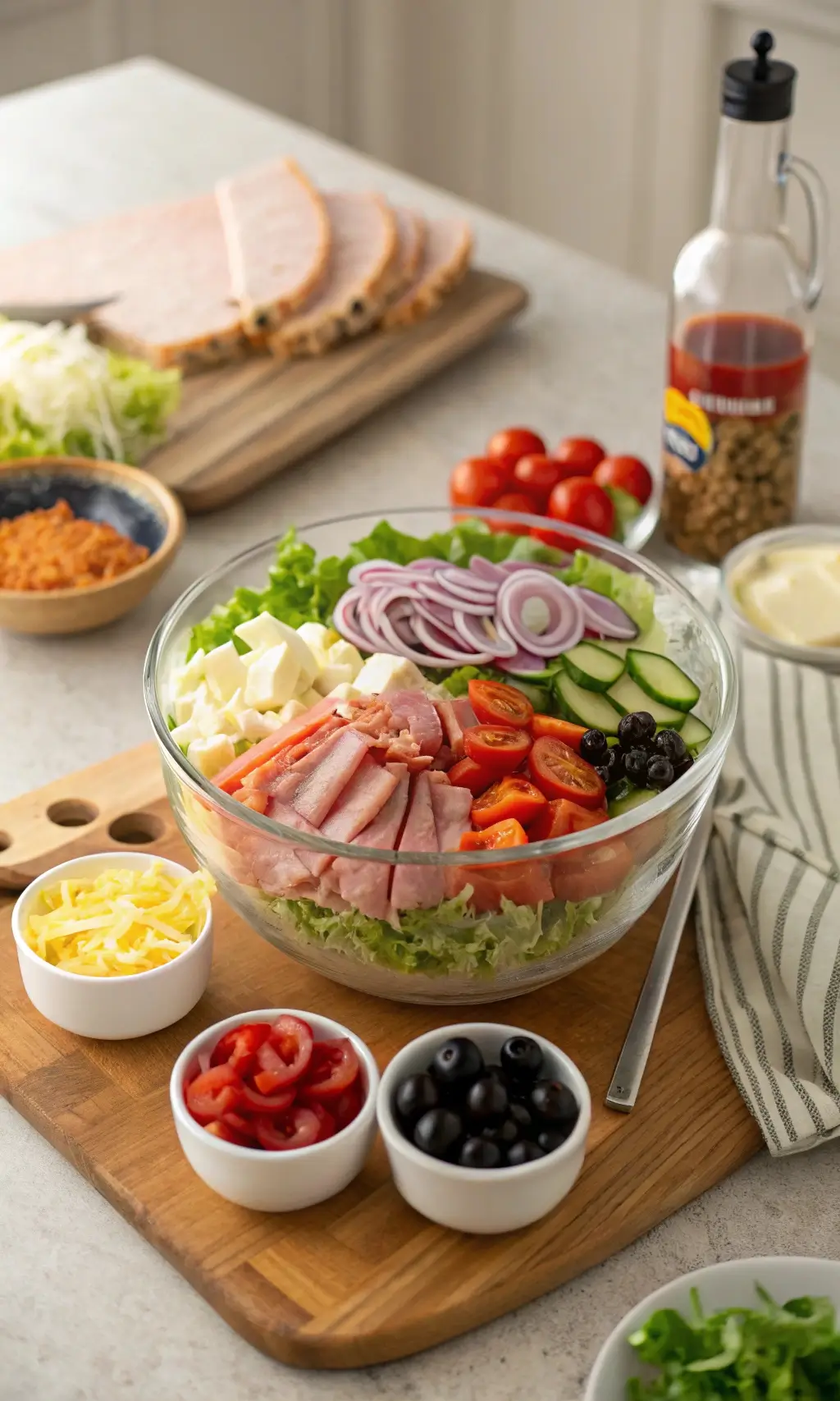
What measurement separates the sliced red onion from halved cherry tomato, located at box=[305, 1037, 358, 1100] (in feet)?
2.45

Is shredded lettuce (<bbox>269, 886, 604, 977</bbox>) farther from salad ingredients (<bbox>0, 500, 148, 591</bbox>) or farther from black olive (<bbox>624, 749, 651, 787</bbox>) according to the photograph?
salad ingredients (<bbox>0, 500, 148, 591</bbox>)

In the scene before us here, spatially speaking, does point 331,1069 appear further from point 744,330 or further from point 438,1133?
point 744,330

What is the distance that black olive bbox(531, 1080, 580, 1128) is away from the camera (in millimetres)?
1493

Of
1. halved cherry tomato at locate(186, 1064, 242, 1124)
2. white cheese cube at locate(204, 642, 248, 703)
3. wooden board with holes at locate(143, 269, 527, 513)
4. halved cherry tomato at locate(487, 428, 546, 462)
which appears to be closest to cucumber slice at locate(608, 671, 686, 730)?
white cheese cube at locate(204, 642, 248, 703)

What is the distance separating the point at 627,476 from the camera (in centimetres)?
264

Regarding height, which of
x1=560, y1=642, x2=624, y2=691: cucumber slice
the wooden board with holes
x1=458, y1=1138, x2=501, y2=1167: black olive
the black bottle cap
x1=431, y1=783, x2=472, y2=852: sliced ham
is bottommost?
the wooden board with holes

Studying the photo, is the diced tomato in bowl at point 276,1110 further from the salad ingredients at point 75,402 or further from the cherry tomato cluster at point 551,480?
the salad ingredients at point 75,402

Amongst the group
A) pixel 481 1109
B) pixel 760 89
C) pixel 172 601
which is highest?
pixel 760 89

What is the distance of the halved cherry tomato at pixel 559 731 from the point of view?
1.89m

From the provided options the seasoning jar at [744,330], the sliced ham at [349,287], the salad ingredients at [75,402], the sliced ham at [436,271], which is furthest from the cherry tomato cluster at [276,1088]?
the sliced ham at [436,271]

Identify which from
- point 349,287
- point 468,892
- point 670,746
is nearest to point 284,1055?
point 468,892

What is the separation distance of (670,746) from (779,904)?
250 mm

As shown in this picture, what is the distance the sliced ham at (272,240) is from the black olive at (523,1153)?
199cm

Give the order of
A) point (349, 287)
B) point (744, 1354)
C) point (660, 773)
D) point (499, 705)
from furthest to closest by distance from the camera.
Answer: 1. point (349, 287)
2. point (499, 705)
3. point (660, 773)
4. point (744, 1354)
